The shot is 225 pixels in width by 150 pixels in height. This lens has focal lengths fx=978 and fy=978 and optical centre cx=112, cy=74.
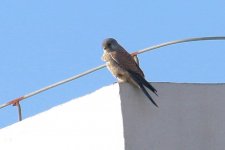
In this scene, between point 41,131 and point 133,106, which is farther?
point 41,131

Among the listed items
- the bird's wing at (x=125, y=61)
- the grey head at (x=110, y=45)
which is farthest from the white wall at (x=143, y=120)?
the grey head at (x=110, y=45)

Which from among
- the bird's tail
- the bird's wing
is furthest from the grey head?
the bird's tail

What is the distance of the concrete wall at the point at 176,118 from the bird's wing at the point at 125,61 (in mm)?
575

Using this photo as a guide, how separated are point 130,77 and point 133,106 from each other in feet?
2.25

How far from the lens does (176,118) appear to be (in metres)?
11.4

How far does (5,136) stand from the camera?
1288cm

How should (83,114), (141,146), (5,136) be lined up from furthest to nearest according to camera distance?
(5,136)
(83,114)
(141,146)

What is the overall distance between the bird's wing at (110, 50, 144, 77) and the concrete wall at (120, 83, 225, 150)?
575 millimetres

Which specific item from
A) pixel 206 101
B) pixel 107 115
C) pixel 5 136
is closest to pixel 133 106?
pixel 107 115

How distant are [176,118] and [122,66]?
1.05 meters

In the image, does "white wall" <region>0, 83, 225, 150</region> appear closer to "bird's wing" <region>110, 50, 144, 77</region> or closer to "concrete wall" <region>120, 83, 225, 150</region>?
"concrete wall" <region>120, 83, 225, 150</region>

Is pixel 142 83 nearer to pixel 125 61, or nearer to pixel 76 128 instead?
pixel 125 61

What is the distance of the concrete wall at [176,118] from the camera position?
1099cm

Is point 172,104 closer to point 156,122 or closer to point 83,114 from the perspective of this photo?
point 156,122
